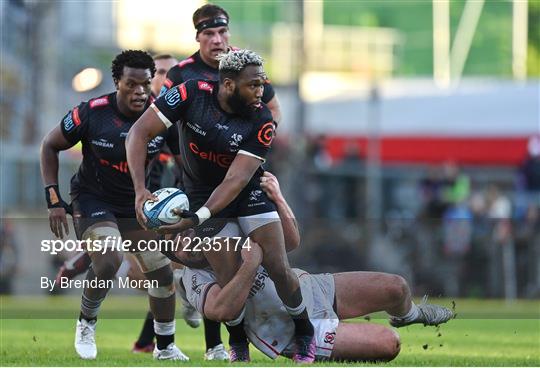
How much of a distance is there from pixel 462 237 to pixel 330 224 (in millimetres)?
2287

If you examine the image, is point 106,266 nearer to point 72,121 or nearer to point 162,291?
point 162,291

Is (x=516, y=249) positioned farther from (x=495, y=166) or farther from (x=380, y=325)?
(x=380, y=325)

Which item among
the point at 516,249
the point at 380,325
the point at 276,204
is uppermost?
the point at 276,204

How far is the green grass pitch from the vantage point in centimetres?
959

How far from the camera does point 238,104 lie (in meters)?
9.10

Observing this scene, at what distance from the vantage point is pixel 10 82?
84.7ft

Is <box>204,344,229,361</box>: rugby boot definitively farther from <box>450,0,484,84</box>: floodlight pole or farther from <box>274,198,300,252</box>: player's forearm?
<box>450,0,484,84</box>: floodlight pole

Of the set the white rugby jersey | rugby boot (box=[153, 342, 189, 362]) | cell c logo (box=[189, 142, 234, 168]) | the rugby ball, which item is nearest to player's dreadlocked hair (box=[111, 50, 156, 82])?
cell c logo (box=[189, 142, 234, 168])

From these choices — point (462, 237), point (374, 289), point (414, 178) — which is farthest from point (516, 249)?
point (374, 289)

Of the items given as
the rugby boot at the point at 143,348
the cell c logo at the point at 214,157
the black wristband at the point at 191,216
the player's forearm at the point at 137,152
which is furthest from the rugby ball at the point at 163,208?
the rugby boot at the point at 143,348

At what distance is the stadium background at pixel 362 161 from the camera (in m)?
18.6

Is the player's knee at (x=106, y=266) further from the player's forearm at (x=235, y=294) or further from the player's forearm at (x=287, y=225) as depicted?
the player's forearm at (x=287, y=225)

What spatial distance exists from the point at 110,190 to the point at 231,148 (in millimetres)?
1510

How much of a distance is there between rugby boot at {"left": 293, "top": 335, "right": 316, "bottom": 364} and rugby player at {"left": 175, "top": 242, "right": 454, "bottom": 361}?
44mm
